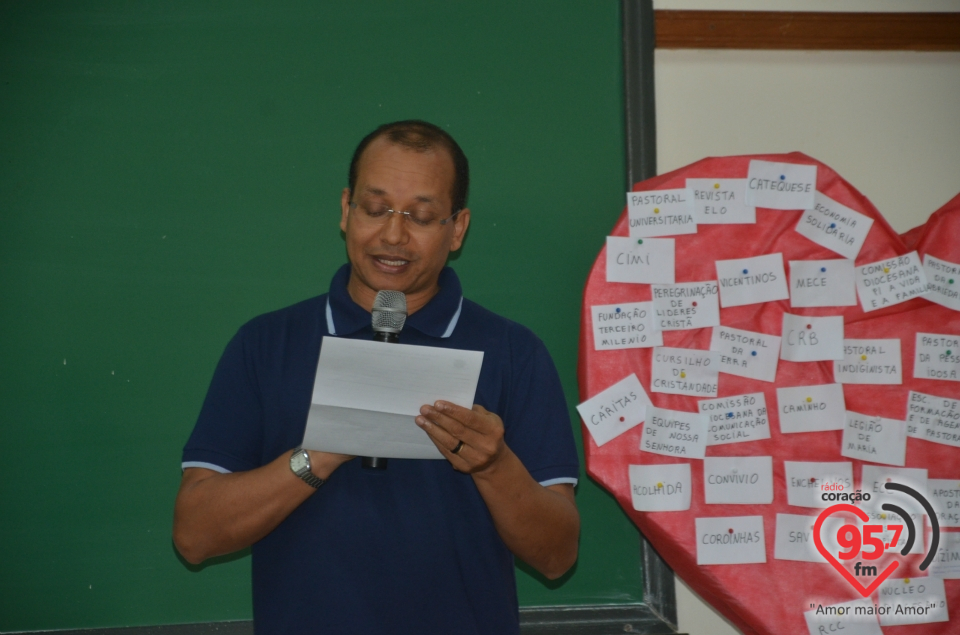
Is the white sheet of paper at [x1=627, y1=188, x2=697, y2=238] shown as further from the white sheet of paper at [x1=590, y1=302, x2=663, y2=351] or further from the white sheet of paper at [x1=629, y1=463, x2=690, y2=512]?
the white sheet of paper at [x1=629, y1=463, x2=690, y2=512]

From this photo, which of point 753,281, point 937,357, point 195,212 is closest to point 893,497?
point 937,357

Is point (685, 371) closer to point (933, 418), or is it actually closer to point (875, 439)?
point (875, 439)

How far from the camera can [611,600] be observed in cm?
200

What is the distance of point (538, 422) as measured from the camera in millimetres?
1493

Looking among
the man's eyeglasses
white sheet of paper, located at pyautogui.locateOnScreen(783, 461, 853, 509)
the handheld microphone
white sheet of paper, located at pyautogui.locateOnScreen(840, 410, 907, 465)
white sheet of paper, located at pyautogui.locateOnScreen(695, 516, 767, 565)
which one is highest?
the man's eyeglasses

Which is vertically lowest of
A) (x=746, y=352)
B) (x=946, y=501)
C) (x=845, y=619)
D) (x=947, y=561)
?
(x=845, y=619)

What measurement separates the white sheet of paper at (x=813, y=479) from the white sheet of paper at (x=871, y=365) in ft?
0.69

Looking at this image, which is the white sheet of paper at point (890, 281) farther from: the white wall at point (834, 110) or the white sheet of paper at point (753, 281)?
the white wall at point (834, 110)

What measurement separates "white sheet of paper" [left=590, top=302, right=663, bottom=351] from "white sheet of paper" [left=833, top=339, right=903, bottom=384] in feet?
1.49

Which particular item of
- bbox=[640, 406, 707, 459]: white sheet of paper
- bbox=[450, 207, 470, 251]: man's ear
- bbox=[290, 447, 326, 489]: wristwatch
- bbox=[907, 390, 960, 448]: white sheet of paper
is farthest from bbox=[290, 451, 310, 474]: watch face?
bbox=[907, 390, 960, 448]: white sheet of paper

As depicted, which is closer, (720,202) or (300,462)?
(300,462)

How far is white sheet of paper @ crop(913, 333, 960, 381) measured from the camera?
197cm

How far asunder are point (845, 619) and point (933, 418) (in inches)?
20.8

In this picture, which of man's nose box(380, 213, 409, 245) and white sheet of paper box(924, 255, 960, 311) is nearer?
man's nose box(380, 213, 409, 245)
